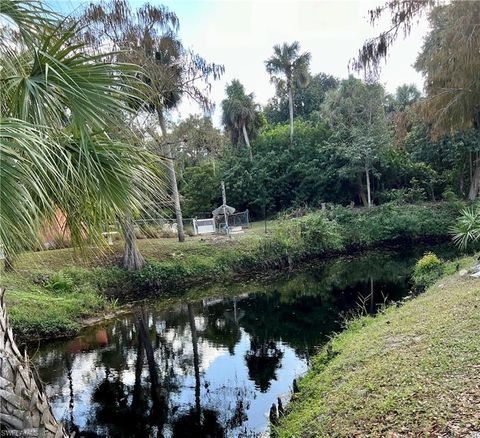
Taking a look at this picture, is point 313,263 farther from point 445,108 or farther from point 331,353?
point 331,353

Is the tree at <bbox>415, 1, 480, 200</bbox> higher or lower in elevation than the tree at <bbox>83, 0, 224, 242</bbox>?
lower

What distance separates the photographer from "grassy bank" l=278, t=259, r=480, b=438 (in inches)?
119

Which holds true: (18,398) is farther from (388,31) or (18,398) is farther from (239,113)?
(239,113)

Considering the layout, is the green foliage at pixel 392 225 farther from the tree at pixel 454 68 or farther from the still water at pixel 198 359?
the tree at pixel 454 68

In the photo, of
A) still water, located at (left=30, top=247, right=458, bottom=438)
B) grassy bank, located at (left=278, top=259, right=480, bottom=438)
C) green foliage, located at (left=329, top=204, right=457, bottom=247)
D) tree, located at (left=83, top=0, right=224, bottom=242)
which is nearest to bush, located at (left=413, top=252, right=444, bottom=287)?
still water, located at (left=30, top=247, right=458, bottom=438)

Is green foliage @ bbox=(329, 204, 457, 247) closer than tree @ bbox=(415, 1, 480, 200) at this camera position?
No

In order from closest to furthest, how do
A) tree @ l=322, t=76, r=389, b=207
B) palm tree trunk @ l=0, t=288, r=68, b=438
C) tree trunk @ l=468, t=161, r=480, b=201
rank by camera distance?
palm tree trunk @ l=0, t=288, r=68, b=438, tree trunk @ l=468, t=161, r=480, b=201, tree @ l=322, t=76, r=389, b=207

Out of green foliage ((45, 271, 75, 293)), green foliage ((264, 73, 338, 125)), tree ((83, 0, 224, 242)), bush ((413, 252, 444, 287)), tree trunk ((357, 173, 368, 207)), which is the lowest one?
bush ((413, 252, 444, 287))

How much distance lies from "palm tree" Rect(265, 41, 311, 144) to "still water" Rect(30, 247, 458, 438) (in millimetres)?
20912

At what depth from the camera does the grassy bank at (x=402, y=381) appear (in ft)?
9.90

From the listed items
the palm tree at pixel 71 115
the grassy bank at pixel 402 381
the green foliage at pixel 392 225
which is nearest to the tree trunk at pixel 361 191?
the green foliage at pixel 392 225

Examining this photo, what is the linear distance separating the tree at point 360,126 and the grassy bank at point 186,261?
11.0ft

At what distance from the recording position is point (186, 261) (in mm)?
14461

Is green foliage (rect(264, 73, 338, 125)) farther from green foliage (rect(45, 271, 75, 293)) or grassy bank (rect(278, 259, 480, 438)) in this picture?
grassy bank (rect(278, 259, 480, 438))
